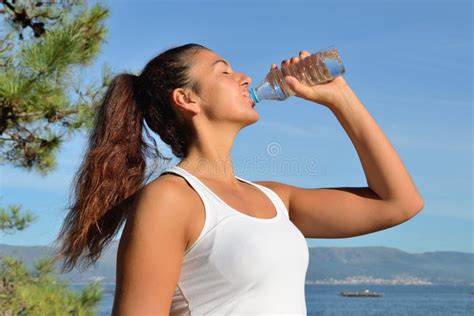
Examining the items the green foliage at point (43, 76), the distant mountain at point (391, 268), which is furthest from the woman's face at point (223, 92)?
the distant mountain at point (391, 268)

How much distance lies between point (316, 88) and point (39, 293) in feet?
9.30

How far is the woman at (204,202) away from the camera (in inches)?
49.9

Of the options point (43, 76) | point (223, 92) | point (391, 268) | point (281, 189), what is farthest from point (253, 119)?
point (391, 268)

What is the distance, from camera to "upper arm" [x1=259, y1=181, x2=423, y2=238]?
163cm

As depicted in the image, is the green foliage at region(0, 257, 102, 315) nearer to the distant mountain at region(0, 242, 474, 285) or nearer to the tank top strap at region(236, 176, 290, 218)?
the tank top strap at region(236, 176, 290, 218)

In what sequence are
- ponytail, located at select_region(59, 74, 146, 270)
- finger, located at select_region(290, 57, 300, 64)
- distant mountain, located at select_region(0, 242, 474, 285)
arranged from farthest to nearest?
1. distant mountain, located at select_region(0, 242, 474, 285)
2. finger, located at select_region(290, 57, 300, 64)
3. ponytail, located at select_region(59, 74, 146, 270)

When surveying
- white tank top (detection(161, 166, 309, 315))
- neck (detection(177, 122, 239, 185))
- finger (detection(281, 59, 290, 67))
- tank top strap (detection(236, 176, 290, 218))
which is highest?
finger (detection(281, 59, 290, 67))

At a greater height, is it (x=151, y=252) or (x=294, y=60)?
(x=294, y=60)

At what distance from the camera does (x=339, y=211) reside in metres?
1.64

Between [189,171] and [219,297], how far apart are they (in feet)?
0.96

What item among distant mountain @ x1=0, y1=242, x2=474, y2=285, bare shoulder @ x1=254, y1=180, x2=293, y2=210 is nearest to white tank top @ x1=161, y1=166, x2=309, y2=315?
bare shoulder @ x1=254, y1=180, x2=293, y2=210

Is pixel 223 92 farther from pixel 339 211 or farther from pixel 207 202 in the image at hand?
pixel 339 211

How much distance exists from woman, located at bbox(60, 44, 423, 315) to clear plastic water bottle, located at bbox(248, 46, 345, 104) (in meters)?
0.02

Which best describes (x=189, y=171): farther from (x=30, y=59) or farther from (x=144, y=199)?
(x=30, y=59)
